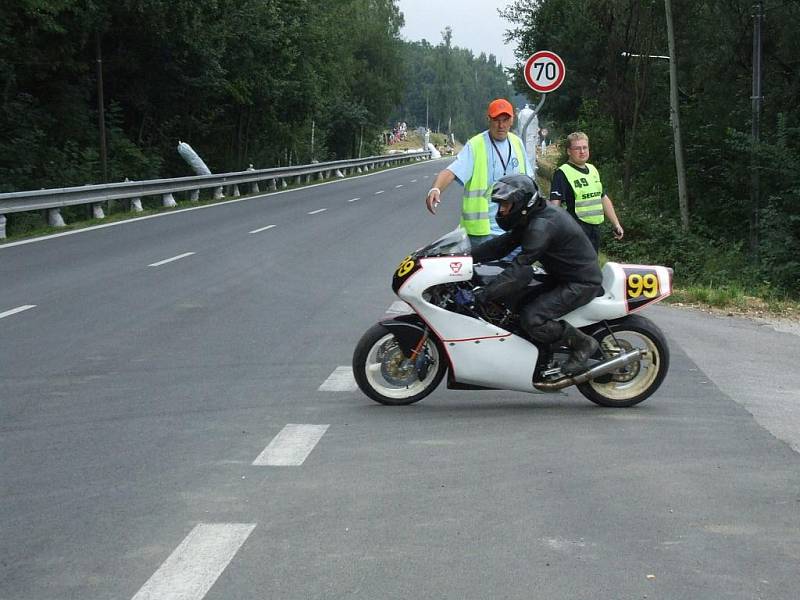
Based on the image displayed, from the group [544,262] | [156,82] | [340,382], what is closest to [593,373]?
[544,262]

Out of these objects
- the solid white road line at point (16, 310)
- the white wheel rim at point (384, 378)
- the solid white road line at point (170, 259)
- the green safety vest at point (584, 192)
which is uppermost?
the green safety vest at point (584, 192)

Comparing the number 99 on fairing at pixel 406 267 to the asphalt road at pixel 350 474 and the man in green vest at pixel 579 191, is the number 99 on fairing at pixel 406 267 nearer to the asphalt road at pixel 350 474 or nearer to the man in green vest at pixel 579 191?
the asphalt road at pixel 350 474

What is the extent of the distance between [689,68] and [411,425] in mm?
23929

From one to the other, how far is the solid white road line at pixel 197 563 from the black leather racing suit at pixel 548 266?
9.43 ft

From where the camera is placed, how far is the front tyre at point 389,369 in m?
7.43

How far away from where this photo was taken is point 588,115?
4400 cm

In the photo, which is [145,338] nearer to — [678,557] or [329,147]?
[678,557]

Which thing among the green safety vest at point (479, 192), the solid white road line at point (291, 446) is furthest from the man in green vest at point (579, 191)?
the solid white road line at point (291, 446)

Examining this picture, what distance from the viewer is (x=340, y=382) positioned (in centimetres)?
812

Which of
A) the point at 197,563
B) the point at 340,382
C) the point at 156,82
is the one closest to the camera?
the point at 197,563

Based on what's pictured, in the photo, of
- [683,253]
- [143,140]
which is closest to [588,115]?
[143,140]

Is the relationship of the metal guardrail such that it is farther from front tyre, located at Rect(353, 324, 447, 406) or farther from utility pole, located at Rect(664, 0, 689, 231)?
front tyre, located at Rect(353, 324, 447, 406)

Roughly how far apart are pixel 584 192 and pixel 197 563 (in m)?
6.74

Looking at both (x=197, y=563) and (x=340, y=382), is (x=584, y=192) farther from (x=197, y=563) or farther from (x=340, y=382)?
(x=197, y=563)
